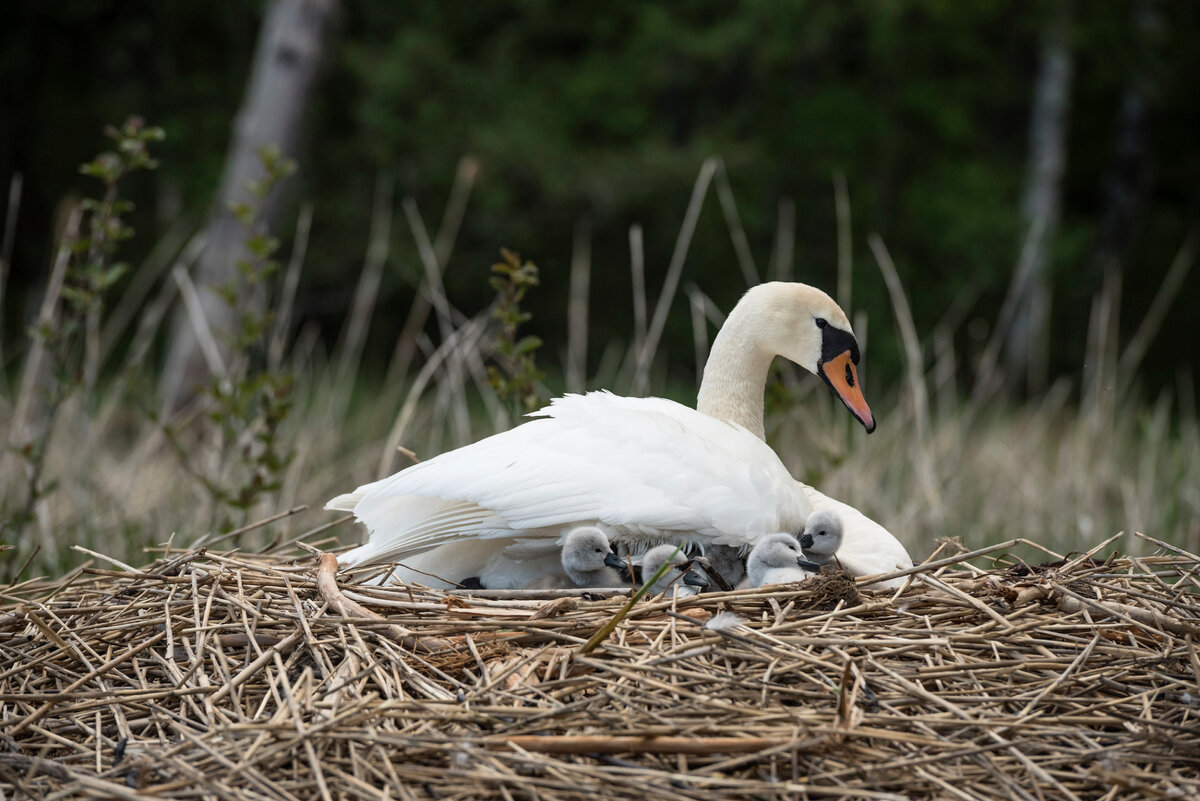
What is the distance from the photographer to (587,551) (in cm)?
264

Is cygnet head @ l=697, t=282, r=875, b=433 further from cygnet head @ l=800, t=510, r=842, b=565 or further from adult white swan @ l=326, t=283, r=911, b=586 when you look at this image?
cygnet head @ l=800, t=510, r=842, b=565

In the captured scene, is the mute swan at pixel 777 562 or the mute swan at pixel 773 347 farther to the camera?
the mute swan at pixel 773 347

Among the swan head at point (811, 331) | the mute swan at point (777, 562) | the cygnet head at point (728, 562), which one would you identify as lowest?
the cygnet head at point (728, 562)

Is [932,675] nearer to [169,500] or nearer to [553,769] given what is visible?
[553,769]

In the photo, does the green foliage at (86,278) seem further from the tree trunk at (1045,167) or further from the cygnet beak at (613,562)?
the tree trunk at (1045,167)

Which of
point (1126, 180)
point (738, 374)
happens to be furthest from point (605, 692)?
point (1126, 180)

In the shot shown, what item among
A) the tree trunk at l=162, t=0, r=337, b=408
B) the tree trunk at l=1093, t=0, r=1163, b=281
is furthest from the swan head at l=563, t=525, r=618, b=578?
the tree trunk at l=1093, t=0, r=1163, b=281

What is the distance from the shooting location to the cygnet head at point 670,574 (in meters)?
2.63

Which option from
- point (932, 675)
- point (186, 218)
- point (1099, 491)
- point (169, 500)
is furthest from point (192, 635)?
point (186, 218)

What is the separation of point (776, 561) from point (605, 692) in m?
0.63

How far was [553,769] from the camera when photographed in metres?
2.02

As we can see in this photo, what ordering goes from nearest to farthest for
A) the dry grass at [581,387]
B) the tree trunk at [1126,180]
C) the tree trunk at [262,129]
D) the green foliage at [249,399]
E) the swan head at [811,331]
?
the swan head at [811,331] → the green foliage at [249,399] → the dry grass at [581,387] → the tree trunk at [262,129] → the tree trunk at [1126,180]

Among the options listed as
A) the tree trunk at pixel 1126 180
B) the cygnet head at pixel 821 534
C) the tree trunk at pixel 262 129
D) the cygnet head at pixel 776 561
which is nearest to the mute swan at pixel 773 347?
the cygnet head at pixel 821 534

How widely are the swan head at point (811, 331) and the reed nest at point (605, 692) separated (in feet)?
2.54
